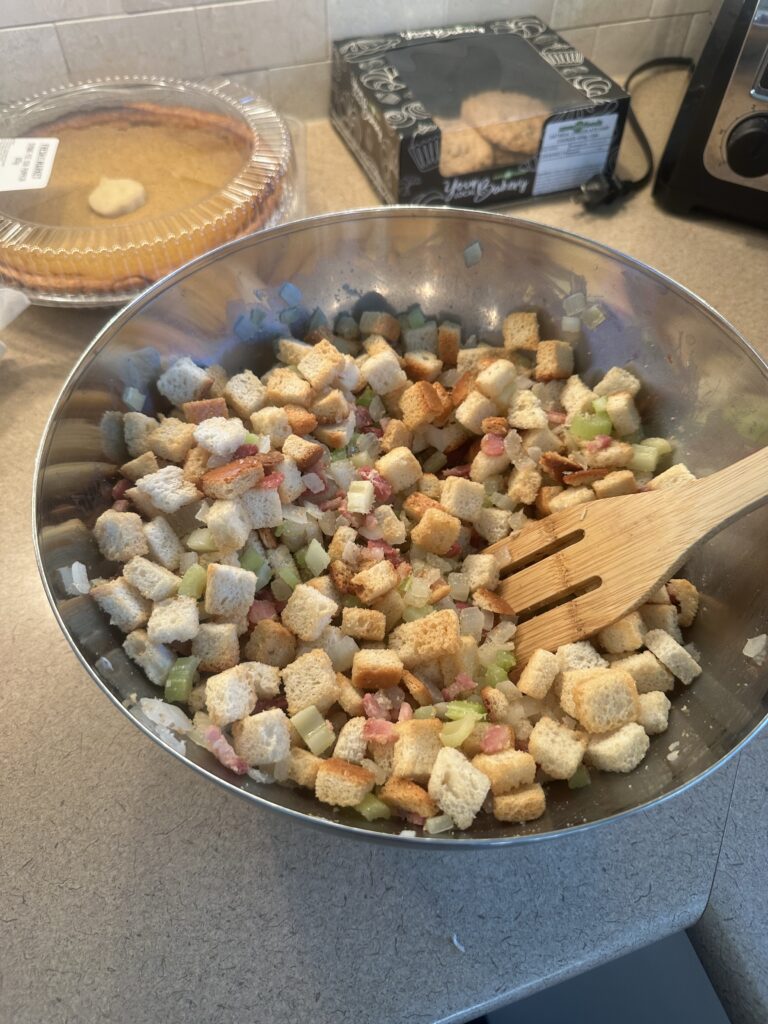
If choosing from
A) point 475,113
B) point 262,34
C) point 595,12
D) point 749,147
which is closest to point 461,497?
point 475,113

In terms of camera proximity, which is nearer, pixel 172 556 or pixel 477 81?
pixel 172 556

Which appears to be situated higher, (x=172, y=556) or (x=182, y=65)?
(x=182, y=65)

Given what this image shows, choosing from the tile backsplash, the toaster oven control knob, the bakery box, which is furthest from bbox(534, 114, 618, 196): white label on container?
the tile backsplash

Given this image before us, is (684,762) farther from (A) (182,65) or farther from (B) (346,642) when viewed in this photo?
(A) (182,65)

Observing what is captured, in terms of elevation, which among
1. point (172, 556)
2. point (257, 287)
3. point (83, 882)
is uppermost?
point (257, 287)

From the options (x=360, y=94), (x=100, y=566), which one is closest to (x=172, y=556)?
(x=100, y=566)

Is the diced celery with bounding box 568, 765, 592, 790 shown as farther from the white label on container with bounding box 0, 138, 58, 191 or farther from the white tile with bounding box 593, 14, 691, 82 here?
the white tile with bounding box 593, 14, 691, 82

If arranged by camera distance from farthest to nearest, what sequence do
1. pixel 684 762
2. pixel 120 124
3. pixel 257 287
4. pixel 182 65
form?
pixel 182 65 → pixel 120 124 → pixel 257 287 → pixel 684 762

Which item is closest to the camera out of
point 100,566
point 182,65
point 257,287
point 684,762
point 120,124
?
point 684,762
